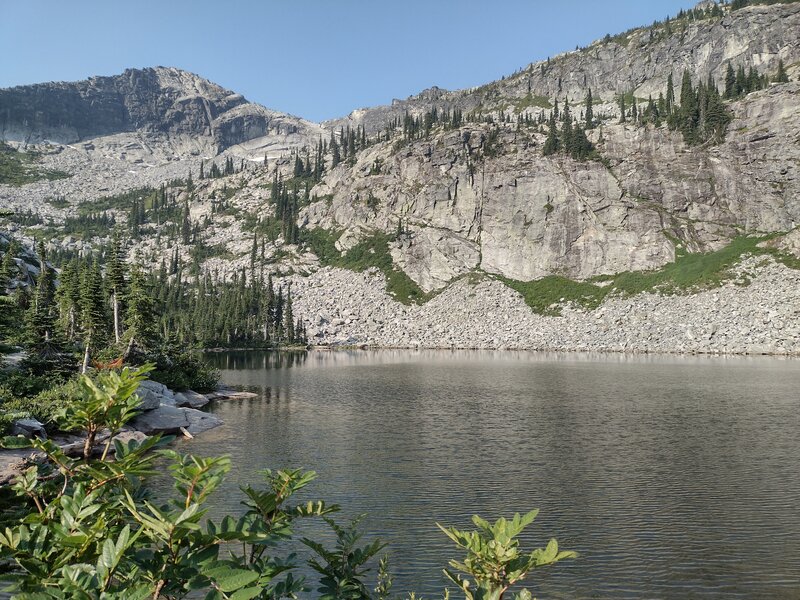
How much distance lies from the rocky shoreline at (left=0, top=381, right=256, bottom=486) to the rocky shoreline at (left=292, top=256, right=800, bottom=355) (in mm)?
97501

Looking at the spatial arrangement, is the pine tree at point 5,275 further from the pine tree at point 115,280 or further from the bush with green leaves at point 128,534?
the bush with green leaves at point 128,534

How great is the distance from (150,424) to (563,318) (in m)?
119

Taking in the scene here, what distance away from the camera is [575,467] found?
29406mm

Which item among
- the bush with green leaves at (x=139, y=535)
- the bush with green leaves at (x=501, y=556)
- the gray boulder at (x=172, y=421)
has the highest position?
the bush with green leaves at (x=139, y=535)

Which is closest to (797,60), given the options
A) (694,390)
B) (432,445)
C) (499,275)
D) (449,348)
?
(499,275)

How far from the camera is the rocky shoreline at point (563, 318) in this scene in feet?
356

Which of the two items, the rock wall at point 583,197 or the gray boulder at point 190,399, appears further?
the rock wall at point 583,197

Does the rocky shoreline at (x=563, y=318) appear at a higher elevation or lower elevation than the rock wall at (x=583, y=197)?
lower

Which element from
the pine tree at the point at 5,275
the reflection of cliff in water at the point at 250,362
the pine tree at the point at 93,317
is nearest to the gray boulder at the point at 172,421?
the pine tree at the point at 93,317

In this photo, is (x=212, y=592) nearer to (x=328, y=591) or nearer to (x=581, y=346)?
(x=328, y=591)

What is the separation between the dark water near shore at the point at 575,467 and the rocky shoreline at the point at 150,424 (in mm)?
2780

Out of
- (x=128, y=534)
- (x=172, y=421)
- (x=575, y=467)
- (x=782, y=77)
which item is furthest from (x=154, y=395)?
Result: (x=782, y=77)

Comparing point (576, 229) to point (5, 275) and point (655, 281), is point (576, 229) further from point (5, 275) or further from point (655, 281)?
point (5, 275)

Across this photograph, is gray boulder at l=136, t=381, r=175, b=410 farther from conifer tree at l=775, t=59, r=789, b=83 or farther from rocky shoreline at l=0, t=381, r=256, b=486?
conifer tree at l=775, t=59, r=789, b=83
